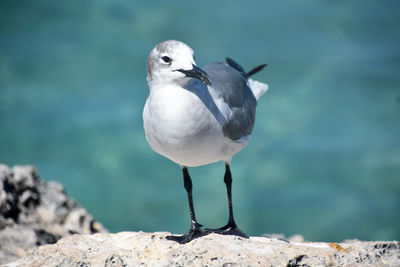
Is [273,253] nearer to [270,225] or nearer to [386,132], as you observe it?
[270,225]

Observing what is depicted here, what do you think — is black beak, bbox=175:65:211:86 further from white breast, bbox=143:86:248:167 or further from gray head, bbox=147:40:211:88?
white breast, bbox=143:86:248:167

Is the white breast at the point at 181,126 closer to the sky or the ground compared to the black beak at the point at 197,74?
closer to the ground

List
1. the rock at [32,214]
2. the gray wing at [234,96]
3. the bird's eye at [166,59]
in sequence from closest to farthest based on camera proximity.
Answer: the bird's eye at [166,59] < the gray wing at [234,96] < the rock at [32,214]

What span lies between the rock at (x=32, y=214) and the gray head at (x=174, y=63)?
1760mm

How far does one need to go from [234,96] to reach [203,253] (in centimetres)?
126

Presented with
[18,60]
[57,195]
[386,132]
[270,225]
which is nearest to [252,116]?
[57,195]

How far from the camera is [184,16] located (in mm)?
10695

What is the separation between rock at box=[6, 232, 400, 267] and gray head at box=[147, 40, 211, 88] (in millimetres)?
972

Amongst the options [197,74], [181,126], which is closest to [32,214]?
[181,126]

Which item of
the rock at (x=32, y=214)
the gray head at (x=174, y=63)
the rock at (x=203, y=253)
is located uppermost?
the gray head at (x=174, y=63)

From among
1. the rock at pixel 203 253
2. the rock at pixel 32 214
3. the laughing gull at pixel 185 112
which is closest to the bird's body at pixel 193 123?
the laughing gull at pixel 185 112

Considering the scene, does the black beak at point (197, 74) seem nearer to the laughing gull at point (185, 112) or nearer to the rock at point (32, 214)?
the laughing gull at point (185, 112)

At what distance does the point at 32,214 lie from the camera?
4.59m

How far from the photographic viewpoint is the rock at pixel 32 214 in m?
4.26
